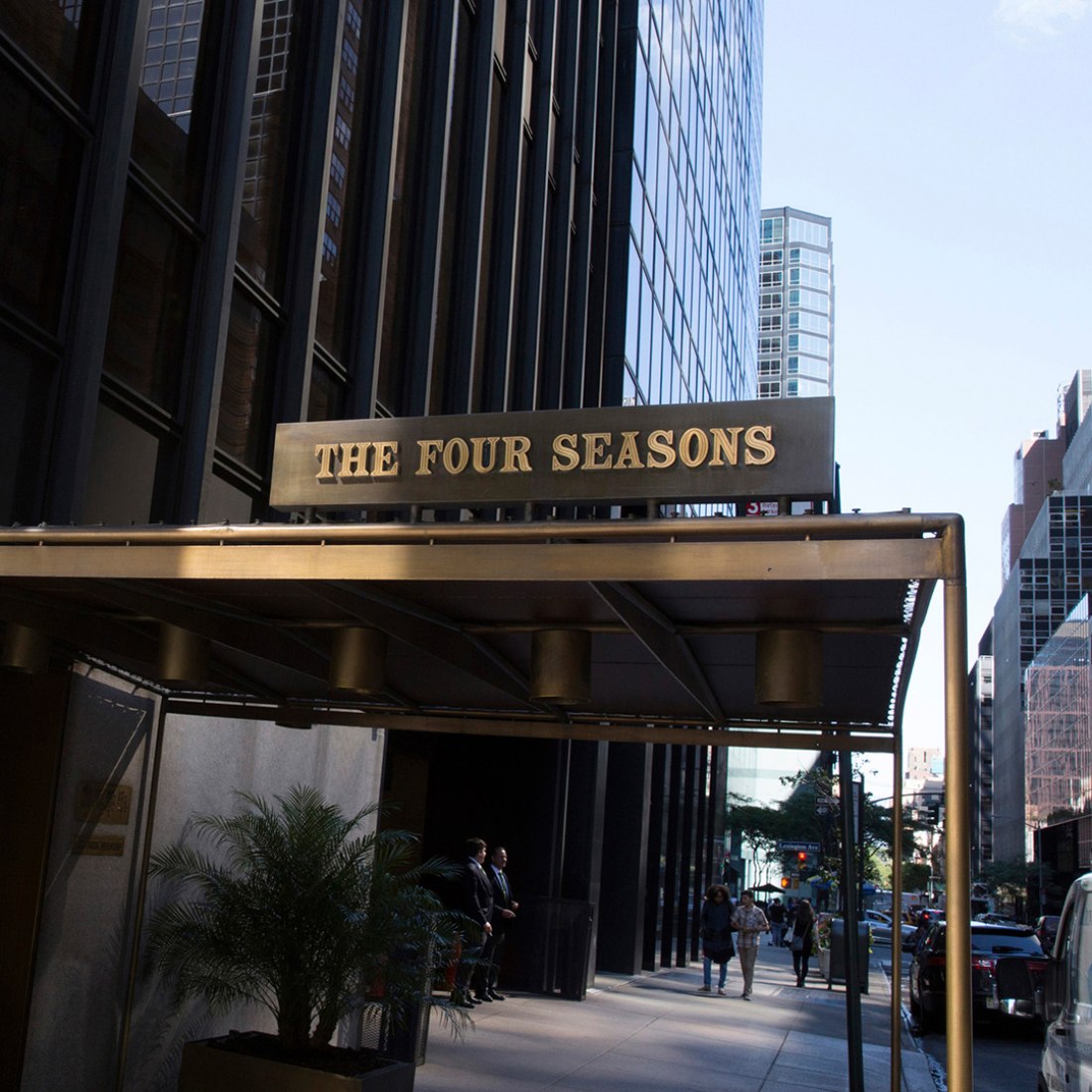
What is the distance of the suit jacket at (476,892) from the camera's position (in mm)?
13797

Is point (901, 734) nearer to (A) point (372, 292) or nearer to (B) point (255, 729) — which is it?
(B) point (255, 729)

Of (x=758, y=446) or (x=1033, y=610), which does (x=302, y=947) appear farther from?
(x=1033, y=610)

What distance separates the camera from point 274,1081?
741 centimetres

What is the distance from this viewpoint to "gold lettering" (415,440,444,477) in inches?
208

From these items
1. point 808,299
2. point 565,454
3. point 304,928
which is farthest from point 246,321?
point 808,299

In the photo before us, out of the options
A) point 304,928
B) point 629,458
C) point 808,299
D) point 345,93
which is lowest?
point 304,928

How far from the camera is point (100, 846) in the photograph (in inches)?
319

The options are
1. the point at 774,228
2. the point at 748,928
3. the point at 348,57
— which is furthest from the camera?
the point at 774,228

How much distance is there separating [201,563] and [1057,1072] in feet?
18.6

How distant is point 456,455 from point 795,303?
17318 centimetres

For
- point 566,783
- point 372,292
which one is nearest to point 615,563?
point 372,292

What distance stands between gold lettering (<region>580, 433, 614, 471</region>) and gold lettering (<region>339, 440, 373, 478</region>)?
3.07ft

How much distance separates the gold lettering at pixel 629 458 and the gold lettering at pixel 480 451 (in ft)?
1.66

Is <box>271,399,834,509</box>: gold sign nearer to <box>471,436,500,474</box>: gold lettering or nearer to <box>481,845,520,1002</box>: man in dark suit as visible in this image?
<box>471,436,500,474</box>: gold lettering
